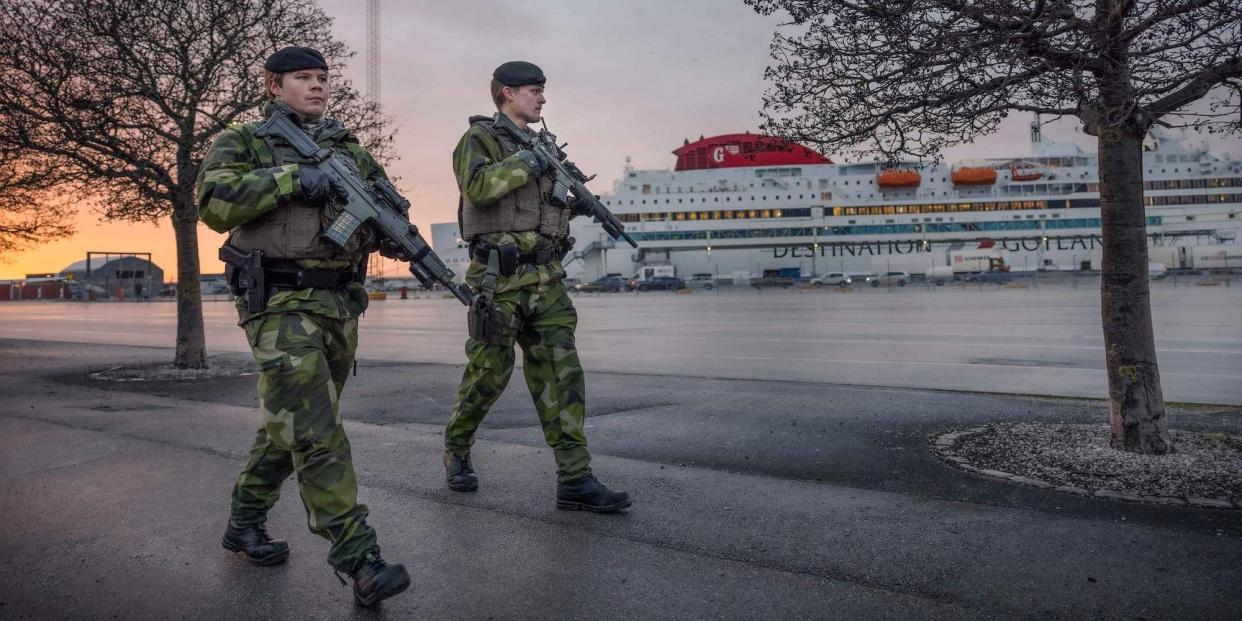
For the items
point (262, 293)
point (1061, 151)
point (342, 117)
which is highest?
point (1061, 151)

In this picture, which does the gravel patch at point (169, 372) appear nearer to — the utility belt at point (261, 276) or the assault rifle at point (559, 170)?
the assault rifle at point (559, 170)

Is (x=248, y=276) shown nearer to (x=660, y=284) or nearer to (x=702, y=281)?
(x=660, y=284)

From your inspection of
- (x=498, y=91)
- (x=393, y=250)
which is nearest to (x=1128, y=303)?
(x=498, y=91)

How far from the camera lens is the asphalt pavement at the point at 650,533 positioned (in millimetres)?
2791

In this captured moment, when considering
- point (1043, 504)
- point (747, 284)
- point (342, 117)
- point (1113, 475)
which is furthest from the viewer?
point (747, 284)

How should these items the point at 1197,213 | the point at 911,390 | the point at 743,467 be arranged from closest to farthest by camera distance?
the point at 743,467, the point at 911,390, the point at 1197,213

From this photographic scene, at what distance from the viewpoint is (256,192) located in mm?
2932

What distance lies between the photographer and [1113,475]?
4445mm

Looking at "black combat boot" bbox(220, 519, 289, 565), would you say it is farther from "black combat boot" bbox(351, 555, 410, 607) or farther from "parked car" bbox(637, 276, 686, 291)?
"parked car" bbox(637, 276, 686, 291)

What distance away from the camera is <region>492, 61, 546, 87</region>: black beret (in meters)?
4.27

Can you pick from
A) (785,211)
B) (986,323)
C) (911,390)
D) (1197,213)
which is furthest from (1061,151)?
(911,390)

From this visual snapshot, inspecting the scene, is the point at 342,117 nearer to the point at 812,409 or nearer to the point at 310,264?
the point at 812,409

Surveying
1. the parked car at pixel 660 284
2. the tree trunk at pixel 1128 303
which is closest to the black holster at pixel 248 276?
the tree trunk at pixel 1128 303

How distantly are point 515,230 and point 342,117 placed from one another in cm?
835
